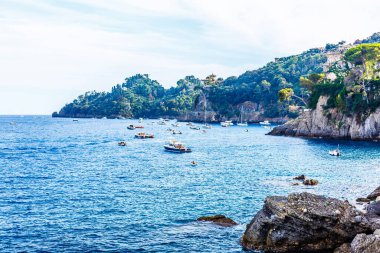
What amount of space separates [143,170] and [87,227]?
105 ft

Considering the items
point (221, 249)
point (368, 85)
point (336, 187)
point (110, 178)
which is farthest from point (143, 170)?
point (368, 85)

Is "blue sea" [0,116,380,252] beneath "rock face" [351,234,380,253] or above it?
beneath

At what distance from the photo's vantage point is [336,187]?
53219mm

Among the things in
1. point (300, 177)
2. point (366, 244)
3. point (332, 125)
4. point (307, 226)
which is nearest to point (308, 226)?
point (307, 226)

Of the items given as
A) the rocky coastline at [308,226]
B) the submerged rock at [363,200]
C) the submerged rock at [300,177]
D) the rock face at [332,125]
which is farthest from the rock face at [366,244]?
the rock face at [332,125]

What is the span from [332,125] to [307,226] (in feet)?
321

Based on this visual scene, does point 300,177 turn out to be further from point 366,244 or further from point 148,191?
point 366,244

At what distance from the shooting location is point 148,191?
169ft

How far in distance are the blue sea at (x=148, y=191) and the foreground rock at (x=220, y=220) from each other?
869 millimetres

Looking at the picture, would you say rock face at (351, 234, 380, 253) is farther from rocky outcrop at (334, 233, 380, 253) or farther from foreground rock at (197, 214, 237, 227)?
foreground rock at (197, 214, 237, 227)

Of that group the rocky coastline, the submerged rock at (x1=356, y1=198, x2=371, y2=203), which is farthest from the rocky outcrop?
the submerged rock at (x1=356, y1=198, x2=371, y2=203)

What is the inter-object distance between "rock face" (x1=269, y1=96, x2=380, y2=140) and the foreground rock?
84.3 metres

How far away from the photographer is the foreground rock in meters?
37.3

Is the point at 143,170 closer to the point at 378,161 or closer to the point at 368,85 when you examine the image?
the point at 378,161
